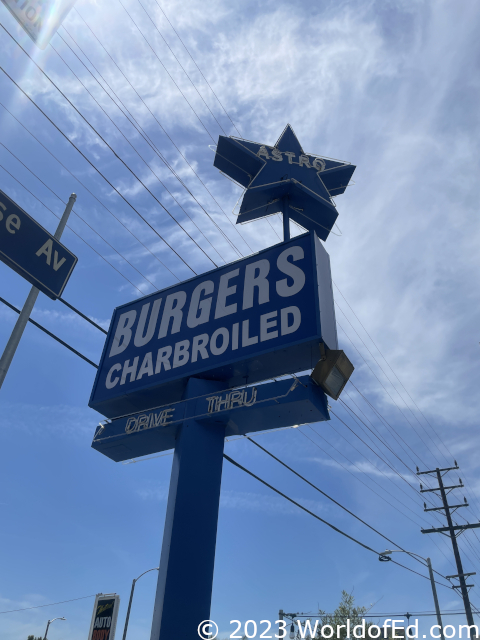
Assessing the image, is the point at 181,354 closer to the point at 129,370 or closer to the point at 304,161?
the point at 129,370

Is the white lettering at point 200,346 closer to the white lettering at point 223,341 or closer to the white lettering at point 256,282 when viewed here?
the white lettering at point 223,341

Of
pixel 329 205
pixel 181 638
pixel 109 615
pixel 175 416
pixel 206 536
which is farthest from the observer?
pixel 329 205

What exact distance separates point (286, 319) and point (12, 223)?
614 cm

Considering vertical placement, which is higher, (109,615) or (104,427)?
(104,427)

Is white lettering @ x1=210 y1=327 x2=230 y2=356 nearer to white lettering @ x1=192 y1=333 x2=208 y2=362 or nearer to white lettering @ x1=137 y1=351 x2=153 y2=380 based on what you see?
white lettering @ x1=192 y1=333 x2=208 y2=362

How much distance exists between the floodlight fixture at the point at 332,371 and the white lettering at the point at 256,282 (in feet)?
6.56

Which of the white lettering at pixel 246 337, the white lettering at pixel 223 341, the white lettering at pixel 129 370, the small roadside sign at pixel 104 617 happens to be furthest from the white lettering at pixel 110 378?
the small roadside sign at pixel 104 617

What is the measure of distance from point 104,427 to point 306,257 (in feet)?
20.6

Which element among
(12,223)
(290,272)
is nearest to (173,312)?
(290,272)

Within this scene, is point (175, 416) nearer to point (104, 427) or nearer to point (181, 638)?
point (104, 427)

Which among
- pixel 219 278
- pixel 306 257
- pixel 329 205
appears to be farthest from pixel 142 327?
pixel 329 205

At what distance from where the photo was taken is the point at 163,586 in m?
8.20

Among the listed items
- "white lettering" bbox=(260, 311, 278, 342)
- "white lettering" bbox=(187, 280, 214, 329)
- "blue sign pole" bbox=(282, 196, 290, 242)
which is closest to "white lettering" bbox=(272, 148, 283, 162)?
"blue sign pole" bbox=(282, 196, 290, 242)

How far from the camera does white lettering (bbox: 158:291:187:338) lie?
11.8 m
